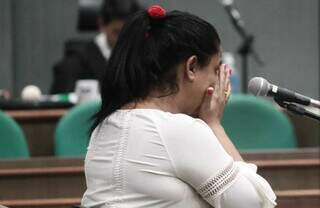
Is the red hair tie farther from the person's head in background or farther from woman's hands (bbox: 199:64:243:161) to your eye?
the person's head in background

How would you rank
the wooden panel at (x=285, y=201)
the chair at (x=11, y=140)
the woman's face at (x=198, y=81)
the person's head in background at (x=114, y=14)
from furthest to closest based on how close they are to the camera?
the person's head in background at (x=114, y=14) < the chair at (x=11, y=140) < the wooden panel at (x=285, y=201) < the woman's face at (x=198, y=81)

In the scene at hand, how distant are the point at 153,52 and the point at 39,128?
210cm

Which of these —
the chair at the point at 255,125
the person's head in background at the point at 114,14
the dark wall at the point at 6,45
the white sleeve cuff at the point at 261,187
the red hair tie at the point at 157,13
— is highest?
the red hair tie at the point at 157,13

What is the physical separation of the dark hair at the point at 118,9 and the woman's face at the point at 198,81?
2.60m

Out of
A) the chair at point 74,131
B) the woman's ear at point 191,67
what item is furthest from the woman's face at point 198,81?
the chair at point 74,131

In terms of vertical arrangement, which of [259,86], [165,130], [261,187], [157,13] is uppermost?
[157,13]

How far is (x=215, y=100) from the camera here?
209 centimetres

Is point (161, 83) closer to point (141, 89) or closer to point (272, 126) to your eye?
point (141, 89)

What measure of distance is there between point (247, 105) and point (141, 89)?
1768 mm

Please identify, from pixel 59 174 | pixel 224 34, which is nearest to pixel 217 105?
pixel 59 174

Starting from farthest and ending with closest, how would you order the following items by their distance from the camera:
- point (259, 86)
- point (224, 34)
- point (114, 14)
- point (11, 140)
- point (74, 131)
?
1. point (224, 34)
2. point (114, 14)
3. point (74, 131)
4. point (11, 140)
5. point (259, 86)

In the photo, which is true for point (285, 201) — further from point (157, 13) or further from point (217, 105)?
point (157, 13)

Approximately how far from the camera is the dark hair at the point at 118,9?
15.2 feet

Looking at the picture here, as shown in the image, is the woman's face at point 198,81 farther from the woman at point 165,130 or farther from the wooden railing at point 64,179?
the wooden railing at point 64,179
